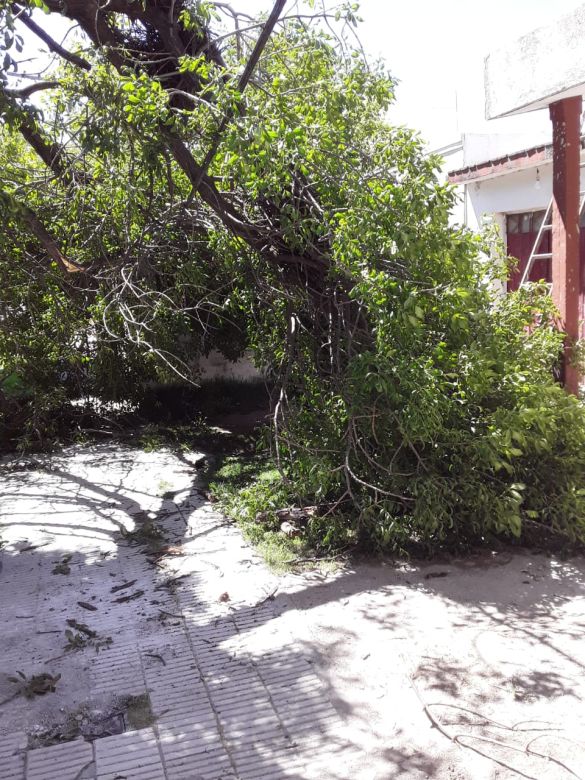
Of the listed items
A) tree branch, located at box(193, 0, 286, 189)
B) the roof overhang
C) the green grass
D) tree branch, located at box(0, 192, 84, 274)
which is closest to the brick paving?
the green grass

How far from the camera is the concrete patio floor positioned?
359 centimetres

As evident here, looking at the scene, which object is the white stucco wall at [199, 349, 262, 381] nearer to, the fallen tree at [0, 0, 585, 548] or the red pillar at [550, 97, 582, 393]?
the fallen tree at [0, 0, 585, 548]

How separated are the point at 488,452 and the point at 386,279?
1.45 metres

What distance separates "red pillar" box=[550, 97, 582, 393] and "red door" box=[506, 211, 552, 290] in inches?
96.9

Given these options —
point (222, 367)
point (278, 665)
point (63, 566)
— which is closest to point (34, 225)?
point (63, 566)

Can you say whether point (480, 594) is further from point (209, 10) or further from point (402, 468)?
point (209, 10)

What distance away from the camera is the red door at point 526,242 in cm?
910

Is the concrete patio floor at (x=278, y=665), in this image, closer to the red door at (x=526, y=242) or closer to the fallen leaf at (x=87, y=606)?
the fallen leaf at (x=87, y=606)

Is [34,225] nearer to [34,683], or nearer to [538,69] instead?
[34,683]

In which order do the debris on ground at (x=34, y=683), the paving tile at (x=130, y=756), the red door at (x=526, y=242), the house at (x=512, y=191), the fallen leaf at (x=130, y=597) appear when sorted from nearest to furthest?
1. the paving tile at (x=130, y=756)
2. the debris on ground at (x=34, y=683)
3. the fallen leaf at (x=130, y=597)
4. the house at (x=512, y=191)
5. the red door at (x=526, y=242)

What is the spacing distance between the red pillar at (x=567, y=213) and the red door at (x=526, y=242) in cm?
246

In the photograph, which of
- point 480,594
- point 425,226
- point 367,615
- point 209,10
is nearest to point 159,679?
point 367,615

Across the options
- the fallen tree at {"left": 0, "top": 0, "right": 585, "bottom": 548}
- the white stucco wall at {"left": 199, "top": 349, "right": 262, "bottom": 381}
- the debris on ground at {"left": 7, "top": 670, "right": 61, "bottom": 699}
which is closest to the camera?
the debris on ground at {"left": 7, "top": 670, "right": 61, "bottom": 699}

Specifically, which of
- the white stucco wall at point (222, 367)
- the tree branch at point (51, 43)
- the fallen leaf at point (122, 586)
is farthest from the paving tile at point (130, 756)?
the white stucco wall at point (222, 367)
